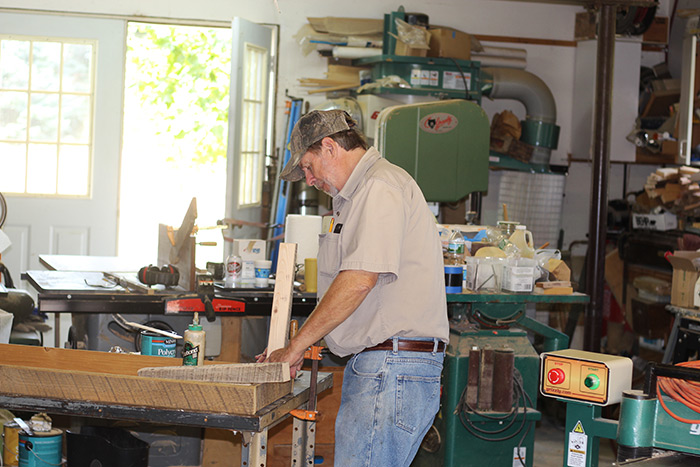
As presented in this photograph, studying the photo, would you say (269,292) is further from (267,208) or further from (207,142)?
(207,142)

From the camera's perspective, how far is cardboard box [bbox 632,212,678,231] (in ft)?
18.0

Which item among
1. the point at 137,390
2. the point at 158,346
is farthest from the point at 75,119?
the point at 137,390

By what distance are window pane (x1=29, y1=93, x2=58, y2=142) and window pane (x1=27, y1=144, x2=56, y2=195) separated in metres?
0.07

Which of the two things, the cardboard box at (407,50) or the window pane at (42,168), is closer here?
the cardboard box at (407,50)

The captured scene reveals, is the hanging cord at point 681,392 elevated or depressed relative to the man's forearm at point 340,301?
depressed

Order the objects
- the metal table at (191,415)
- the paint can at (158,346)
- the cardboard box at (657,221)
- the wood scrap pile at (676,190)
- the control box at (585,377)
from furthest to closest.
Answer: the cardboard box at (657,221), the wood scrap pile at (676,190), the paint can at (158,346), the metal table at (191,415), the control box at (585,377)

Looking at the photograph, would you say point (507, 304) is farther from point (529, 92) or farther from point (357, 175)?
point (529, 92)

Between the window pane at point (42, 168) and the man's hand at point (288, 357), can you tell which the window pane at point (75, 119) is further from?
the man's hand at point (288, 357)

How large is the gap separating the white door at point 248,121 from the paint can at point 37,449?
2483mm


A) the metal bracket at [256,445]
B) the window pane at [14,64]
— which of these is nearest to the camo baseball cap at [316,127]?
the metal bracket at [256,445]

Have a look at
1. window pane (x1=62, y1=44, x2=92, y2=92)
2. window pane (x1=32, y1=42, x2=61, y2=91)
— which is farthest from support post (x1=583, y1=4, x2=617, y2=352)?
window pane (x1=32, y1=42, x2=61, y2=91)

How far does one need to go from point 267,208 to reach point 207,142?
11.7ft

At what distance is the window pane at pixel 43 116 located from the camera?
5.77m

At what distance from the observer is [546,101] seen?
19.6 ft
